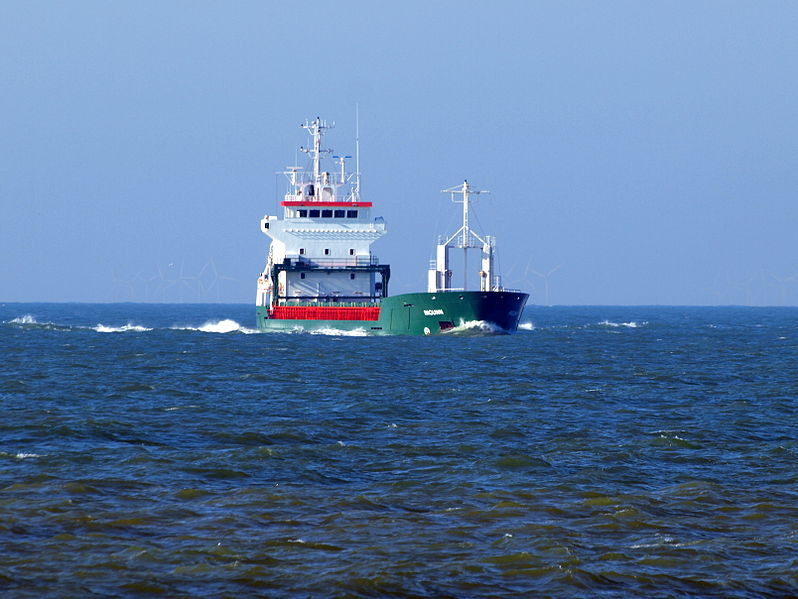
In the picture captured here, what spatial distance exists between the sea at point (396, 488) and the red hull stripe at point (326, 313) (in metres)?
35.8

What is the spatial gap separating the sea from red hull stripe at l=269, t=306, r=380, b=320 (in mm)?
35812

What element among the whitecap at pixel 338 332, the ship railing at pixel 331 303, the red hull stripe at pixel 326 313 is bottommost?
the whitecap at pixel 338 332

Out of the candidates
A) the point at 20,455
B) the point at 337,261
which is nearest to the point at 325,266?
the point at 337,261

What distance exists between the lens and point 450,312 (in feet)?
228

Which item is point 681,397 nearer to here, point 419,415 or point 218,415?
point 419,415

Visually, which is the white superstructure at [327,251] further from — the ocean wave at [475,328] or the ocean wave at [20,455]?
the ocean wave at [20,455]

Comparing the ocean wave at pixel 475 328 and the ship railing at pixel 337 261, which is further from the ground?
the ship railing at pixel 337 261

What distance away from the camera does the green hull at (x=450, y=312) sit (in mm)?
68250

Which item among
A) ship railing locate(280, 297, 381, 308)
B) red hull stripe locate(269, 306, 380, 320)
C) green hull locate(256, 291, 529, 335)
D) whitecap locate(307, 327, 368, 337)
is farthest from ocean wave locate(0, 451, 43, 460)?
ship railing locate(280, 297, 381, 308)

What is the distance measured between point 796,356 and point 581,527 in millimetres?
47473

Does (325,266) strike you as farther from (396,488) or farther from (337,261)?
(396,488)

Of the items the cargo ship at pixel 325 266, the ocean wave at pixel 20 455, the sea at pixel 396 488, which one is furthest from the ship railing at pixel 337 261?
the ocean wave at pixel 20 455

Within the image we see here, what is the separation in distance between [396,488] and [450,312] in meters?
50.0

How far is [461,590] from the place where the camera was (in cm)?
1365
